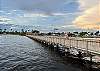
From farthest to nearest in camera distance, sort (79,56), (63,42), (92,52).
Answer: (63,42) < (79,56) < (92,52)

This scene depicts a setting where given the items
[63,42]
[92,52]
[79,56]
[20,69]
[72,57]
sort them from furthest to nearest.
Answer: [63,42]
[72,57]
[79,56]
[20,69]
[92,52]

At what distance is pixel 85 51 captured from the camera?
29.8 meters

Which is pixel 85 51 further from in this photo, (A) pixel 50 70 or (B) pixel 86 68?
(A) pixel 50 70

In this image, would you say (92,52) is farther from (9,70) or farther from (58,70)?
(9,70)

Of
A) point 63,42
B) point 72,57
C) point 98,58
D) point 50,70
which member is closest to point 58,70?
point 50,70

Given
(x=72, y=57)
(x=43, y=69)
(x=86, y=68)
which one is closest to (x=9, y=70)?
(x=43, y=69)

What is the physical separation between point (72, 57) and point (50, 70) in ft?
30.7

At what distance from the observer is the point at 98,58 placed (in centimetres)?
2748

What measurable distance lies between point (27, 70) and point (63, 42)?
17.4m

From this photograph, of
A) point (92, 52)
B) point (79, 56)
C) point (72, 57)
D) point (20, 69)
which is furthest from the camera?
point (72, 57)

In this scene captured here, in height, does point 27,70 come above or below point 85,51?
below

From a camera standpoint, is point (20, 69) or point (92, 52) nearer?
point (92, 52)

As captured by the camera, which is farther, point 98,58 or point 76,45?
point 76,45

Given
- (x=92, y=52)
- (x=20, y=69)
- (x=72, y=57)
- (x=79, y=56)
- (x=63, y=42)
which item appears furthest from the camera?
(x=63, y=42)
